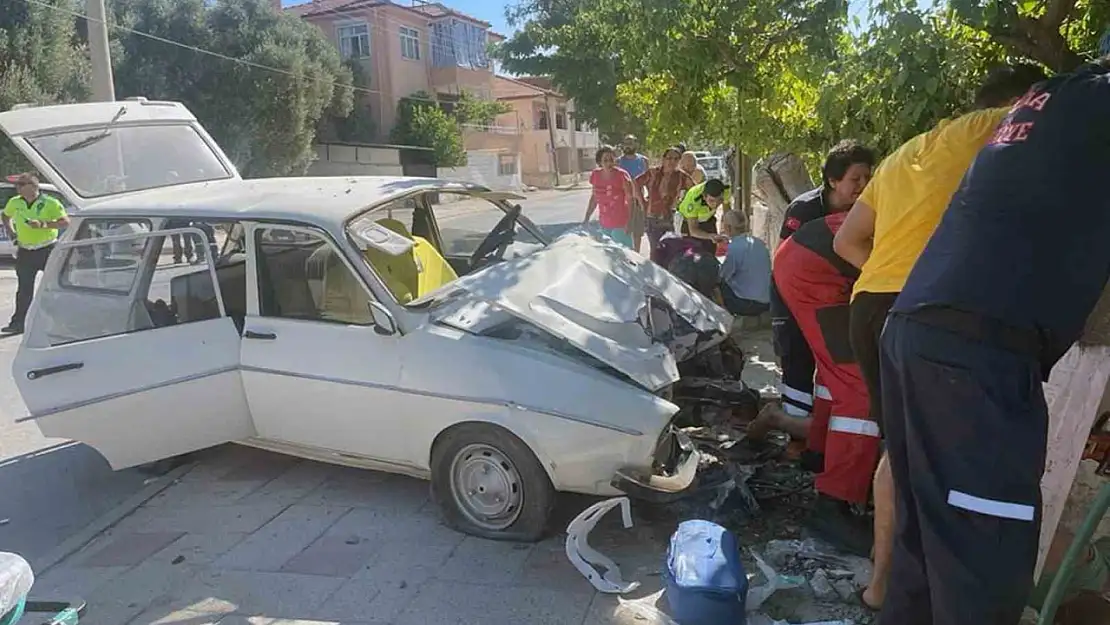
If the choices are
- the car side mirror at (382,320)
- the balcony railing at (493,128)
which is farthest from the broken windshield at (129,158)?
the balcony railing at (493,128)

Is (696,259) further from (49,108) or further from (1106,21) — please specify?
(49,108)

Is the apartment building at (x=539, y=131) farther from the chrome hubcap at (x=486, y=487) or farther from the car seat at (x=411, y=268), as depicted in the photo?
the chrome hubcap at (x=486, y=487)

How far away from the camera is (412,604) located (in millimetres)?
3617

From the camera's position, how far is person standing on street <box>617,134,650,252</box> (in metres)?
9.85

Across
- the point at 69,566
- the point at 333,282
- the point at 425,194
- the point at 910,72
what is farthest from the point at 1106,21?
the point at 69,566

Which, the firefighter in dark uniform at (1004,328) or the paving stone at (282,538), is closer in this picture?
the firefighter in dark uniform at (1004,328)

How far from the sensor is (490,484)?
4.04 m

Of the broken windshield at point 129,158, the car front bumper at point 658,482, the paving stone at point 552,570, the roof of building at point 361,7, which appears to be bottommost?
the paving stone at point 552,570

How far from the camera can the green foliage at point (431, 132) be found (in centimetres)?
3609

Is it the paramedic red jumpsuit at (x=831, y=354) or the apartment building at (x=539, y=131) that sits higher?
the apartment building at (x=539, y=131)

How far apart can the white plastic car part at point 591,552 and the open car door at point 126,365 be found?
1.90 m

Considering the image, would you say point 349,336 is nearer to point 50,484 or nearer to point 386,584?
point 386,584

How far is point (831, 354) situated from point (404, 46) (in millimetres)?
38958

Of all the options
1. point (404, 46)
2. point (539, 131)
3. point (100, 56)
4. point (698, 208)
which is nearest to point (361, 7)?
point (404, 46)
